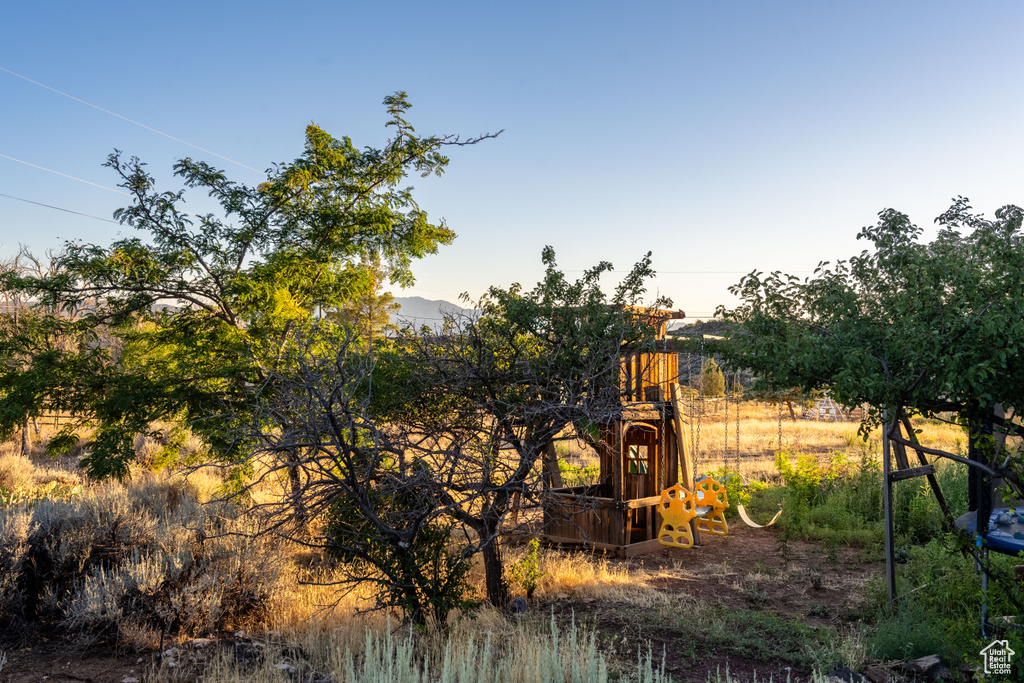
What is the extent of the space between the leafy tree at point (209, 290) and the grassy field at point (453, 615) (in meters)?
1.25

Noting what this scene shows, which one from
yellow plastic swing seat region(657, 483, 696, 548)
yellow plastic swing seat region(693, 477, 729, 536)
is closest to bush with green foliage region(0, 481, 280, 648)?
yellow plastic swing seat region(657, 483, 696, 548)

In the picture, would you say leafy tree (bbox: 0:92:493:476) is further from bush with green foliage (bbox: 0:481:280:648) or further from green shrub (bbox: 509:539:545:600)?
green shrub (bbox: 509:539:545:600)

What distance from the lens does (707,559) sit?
10.6 meters

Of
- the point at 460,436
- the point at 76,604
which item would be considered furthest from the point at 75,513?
the point at 460,436

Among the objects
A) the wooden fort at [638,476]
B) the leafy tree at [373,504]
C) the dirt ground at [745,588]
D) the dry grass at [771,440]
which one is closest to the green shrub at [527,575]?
the dirt ground at [745,588]

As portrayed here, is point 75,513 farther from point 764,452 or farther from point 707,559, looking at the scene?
point 764,452

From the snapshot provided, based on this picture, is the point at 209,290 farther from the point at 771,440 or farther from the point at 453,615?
the point at 771,440

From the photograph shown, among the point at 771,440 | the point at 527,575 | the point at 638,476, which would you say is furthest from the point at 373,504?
the point at 771,440

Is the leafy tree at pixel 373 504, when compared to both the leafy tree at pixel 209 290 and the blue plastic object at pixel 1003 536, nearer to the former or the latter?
the leafy tree at pixel 209 290

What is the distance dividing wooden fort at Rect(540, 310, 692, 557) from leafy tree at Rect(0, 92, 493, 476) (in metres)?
4.27

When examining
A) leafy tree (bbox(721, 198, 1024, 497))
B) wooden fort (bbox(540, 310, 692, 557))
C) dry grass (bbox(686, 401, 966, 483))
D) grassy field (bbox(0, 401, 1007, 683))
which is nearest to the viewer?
leafy tree (bbox(721, 198, 1024, 497))

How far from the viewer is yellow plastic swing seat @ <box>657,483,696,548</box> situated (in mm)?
11148
